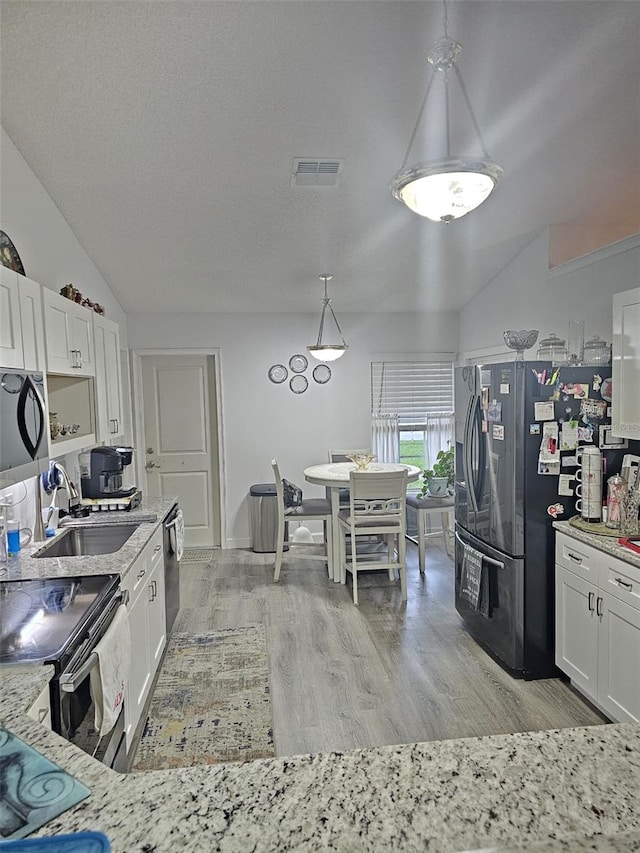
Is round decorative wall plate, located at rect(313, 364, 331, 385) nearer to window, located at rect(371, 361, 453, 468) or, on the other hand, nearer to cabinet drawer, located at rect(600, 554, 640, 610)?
window, located at rect(371, 361, 453, 468)

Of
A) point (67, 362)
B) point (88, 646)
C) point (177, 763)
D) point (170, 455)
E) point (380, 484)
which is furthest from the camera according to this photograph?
point (170, 455)

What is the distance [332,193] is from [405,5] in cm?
145

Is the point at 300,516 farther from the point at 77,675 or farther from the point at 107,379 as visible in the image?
the point at 77,675

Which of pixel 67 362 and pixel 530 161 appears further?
pixel 530 161

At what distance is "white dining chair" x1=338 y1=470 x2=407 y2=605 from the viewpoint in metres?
4.61

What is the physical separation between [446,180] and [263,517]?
4461 mm

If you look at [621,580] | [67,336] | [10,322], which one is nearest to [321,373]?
[67,336]

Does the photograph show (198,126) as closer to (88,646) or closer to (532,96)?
(532,96)

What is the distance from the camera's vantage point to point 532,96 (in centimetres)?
302

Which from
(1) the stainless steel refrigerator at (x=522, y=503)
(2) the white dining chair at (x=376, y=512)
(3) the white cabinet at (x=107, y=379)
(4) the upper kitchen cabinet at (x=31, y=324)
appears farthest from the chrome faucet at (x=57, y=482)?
(1) the stainless steel refrigerator at (x=522, y=503)

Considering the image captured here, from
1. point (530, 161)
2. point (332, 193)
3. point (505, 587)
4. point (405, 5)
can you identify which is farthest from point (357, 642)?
point (405, 5)

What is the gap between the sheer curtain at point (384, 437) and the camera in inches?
250

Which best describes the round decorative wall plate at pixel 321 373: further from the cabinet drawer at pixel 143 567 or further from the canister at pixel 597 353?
the canister at pixel 597 353

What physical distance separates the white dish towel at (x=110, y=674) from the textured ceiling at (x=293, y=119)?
7.75ft
